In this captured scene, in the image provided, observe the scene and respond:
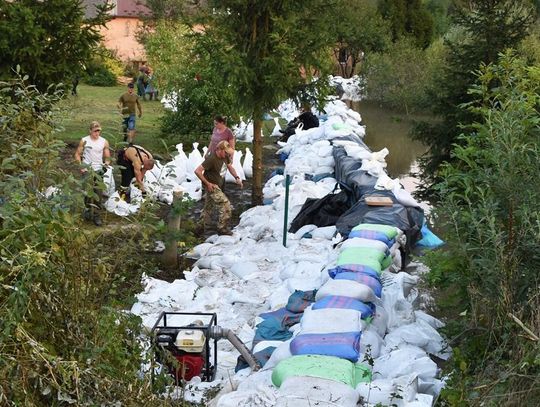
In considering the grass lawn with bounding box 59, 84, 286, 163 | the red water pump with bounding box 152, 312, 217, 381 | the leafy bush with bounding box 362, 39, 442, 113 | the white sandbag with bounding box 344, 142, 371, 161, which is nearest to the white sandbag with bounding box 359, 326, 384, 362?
the red water pump with bounding box 152, 312, 217, 381

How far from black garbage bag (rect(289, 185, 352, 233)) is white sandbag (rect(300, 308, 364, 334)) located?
145 inches

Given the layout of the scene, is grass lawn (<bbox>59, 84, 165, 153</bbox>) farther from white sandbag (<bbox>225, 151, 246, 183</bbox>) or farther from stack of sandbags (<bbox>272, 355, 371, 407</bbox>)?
stack of sandbags (<bbox>272, 355, 371, 407</bbox>)

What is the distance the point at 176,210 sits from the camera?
704 centimetres

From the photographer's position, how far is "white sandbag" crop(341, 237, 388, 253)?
21.8 feet

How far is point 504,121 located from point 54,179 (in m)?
2.72

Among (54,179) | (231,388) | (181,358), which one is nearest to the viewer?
(54,179)

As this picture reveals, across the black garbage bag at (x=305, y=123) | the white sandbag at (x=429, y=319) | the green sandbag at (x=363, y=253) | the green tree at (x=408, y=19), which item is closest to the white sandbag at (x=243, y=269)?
the green sandbag at (x=363, y=253)

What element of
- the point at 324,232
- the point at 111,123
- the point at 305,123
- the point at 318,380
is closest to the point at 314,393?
the point at 318,380

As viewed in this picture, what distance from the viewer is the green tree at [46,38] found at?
1126cm

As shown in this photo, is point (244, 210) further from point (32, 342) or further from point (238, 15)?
point (32, 342)

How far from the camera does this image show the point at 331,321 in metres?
5.12

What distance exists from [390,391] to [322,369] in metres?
0.41

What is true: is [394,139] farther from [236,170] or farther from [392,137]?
[236,170]

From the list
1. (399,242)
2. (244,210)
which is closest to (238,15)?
(244,210)
